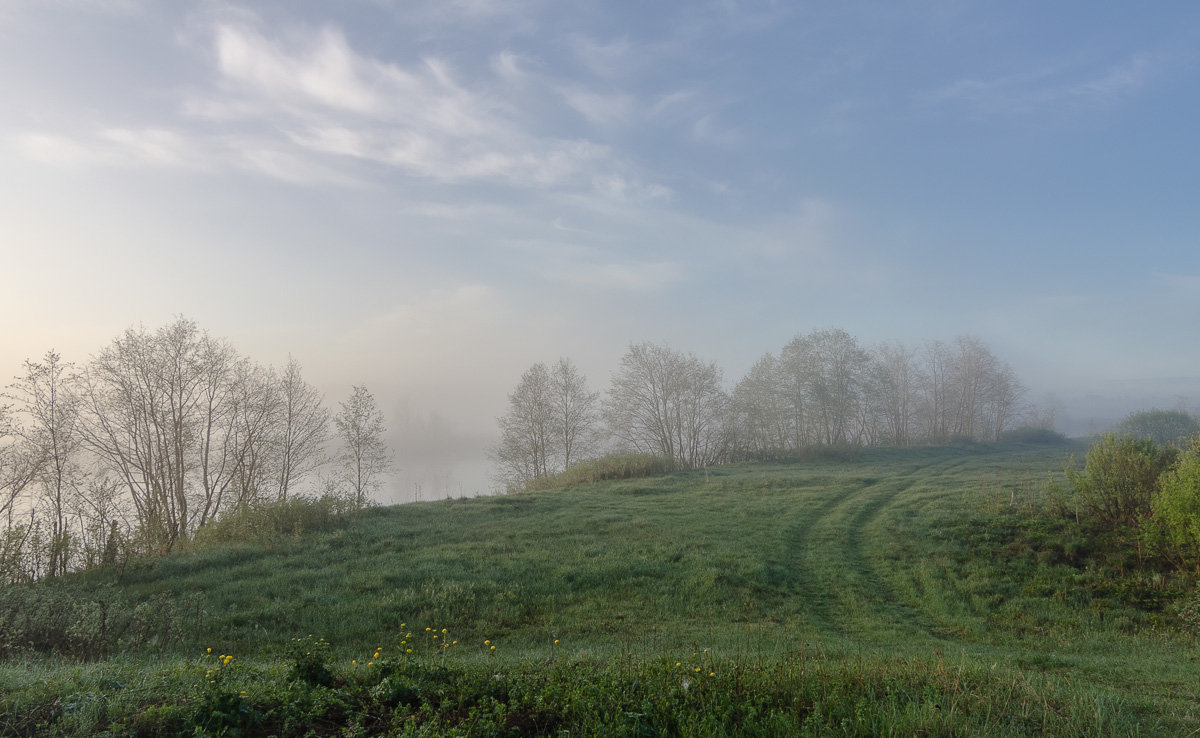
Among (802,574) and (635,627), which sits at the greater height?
(635,627)

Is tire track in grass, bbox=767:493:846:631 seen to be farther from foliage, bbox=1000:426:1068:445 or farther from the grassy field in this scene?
foliage, bbox=1000:426:1068:445

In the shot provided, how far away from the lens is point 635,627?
39.0 feet

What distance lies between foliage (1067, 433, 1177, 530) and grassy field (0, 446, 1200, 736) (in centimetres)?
151

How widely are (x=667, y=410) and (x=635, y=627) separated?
4038 centimetres

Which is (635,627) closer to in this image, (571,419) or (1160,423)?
(571,419)

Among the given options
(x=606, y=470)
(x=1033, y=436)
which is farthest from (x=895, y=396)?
(x=606, y=470)

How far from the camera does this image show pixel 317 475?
114 feet

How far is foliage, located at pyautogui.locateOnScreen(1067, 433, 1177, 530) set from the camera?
17094 millimetres

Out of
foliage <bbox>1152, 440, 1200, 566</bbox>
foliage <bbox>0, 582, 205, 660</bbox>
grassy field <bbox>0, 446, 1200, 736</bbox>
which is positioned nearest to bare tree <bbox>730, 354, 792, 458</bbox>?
grassy field <bbox>0, 446, 1200, 736</bbox>

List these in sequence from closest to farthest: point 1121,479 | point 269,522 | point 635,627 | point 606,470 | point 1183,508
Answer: point 635,627
point 1183,508
point 1121,479
point 269,522
point 606,470

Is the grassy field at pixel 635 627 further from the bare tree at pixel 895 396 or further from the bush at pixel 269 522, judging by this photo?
the bare tree at pixel 895 396

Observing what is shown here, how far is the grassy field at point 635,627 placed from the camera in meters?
5.11

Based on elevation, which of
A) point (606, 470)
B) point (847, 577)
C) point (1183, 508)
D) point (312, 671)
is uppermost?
point (312, 671)

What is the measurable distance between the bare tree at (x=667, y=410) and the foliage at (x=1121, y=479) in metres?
32.4
